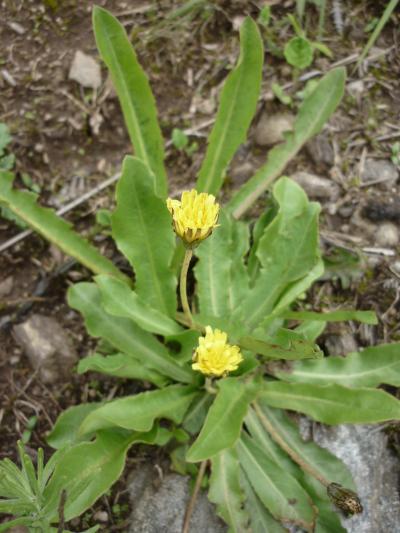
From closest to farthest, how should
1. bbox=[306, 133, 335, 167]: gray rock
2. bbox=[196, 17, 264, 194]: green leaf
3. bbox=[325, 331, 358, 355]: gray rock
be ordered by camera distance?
1. bbox=[196, 17, 264, 194]: green leaf
2. bbox=[325, 331, 358, 355]: gray rock
3. bbox=[306, 133, 335, 167]: gray rock

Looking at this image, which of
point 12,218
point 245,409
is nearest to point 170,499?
point 245,409

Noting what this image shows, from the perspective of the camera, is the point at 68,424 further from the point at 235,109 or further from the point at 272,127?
the point at 272,127

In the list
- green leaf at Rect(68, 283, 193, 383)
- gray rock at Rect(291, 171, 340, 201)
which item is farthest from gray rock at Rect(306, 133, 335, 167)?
green leaf at Rect(68, 283, 193, 383)

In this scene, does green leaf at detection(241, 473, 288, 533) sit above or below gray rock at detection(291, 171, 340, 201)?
below

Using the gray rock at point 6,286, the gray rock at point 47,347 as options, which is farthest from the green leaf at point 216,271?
the gray rock at point 6,286

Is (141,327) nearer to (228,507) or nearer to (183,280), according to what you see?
(183,280)

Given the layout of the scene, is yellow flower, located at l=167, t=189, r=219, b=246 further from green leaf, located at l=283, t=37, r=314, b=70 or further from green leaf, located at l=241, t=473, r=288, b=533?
green leaf, located at l=283, t=37, r=314, b=70
